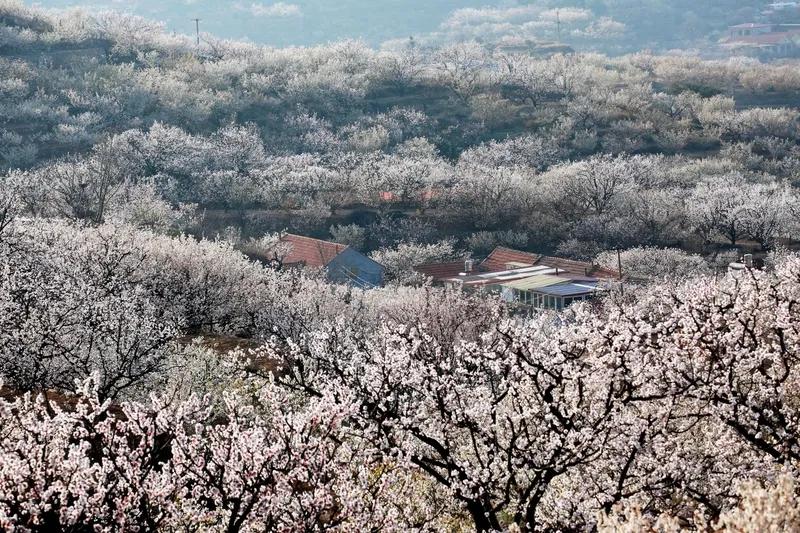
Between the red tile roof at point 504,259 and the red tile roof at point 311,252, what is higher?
the red tile roof at point 311,252

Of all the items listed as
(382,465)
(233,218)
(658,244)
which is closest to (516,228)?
(658,244)

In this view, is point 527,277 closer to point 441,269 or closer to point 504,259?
point 441,269

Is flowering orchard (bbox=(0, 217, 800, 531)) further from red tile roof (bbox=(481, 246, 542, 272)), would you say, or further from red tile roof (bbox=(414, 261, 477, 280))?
red tile roof (bbox=(481, 246, 542, 272))

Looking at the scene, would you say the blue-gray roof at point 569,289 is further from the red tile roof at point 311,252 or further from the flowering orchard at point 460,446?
the flowering orchard at point 460,446

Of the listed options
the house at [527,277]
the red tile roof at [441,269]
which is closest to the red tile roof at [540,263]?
the house at [527,277]

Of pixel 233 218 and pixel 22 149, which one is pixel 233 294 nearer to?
pixel 233 218

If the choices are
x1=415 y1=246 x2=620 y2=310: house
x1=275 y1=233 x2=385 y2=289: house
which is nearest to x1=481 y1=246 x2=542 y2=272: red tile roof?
x1=415 y1=246 x2=620 y2=310: house

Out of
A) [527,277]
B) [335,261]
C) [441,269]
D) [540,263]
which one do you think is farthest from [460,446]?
[540,263]
